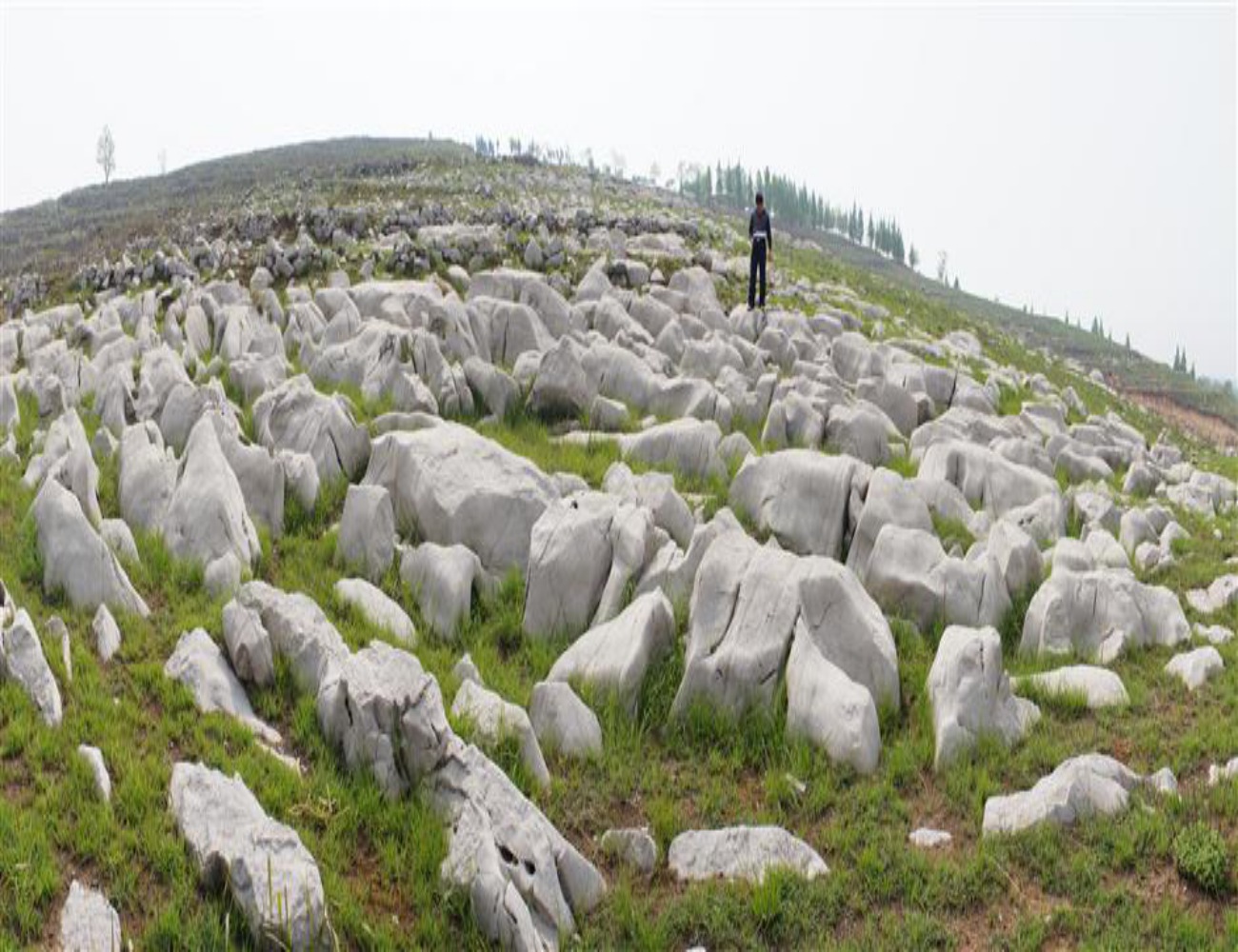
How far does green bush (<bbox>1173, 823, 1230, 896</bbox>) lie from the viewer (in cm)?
708

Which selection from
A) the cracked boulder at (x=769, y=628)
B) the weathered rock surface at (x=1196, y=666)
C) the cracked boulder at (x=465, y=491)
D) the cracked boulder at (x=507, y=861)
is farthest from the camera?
the cracked boulder at (x=465, y=491)

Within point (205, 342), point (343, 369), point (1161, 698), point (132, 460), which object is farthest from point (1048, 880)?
point (205, 342)

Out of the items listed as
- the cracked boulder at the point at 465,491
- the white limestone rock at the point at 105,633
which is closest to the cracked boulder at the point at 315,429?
the cracked boulder at the point at 465,491

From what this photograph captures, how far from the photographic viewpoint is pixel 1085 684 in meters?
9.95

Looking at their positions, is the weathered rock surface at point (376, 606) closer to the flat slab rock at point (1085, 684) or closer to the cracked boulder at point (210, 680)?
the cracked boulder at point (210, 680)

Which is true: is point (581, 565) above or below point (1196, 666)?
above

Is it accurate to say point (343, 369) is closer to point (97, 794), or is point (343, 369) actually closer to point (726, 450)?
point (726, 450)

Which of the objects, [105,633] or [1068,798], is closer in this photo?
[1068,798]

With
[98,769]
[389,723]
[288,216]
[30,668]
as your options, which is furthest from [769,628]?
[288,216]

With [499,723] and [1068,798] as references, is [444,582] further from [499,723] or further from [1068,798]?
[1068,798]

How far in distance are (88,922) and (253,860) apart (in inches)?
43.0

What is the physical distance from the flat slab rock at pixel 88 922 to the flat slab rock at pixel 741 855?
4.36 metres

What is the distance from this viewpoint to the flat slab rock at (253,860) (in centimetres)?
611

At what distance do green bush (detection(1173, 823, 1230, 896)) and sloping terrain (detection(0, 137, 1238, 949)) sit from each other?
3cm
